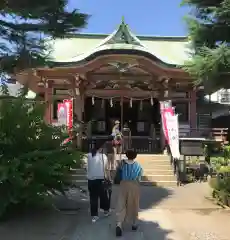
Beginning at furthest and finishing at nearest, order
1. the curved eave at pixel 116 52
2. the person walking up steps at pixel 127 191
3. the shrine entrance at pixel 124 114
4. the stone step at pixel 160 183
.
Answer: the shrine entrance at pixel 124 114 → the curved eave at pixel 116 52 → the stone step at pixel 160 183 → the person walking up steps at pixel 127 191

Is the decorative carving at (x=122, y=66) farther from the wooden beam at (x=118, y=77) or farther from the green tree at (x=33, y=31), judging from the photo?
the green tree at (x=33, y=31)

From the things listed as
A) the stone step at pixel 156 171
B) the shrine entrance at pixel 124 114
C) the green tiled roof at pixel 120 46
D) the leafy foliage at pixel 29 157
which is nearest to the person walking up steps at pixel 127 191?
the leafy foliage at pixel 29 157

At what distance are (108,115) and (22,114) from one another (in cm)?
1316

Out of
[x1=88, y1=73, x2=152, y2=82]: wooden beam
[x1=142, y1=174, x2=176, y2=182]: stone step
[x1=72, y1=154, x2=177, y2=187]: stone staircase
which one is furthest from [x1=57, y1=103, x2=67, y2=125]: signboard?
[x1=142, y1=174, x2=176, y2=182]: stone step

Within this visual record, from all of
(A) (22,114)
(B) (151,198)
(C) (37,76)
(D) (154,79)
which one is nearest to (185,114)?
(D) (154,79)

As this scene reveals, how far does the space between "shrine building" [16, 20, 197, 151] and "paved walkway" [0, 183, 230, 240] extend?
790 centimetres

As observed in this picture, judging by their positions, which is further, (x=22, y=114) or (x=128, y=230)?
(x=22, y=114)

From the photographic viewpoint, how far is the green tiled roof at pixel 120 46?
1689 cm

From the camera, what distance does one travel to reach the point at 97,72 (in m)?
18.1

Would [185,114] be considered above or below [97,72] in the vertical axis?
below

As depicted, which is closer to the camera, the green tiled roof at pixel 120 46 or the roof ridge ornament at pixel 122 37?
the green tiled roof at pixel 120 46

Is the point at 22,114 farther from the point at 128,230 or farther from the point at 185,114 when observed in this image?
the point at 185,114

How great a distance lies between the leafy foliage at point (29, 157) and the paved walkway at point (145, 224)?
50cm

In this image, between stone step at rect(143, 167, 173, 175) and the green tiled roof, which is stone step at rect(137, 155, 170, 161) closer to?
stone step at rect(143, 167, 173, 175)
